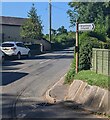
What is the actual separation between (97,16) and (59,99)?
34.0m

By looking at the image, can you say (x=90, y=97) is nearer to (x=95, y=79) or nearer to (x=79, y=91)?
(x=95, y=79)

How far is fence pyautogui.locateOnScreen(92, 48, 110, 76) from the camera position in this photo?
1300 cm

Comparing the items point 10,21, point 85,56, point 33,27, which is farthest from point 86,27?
point 10,21

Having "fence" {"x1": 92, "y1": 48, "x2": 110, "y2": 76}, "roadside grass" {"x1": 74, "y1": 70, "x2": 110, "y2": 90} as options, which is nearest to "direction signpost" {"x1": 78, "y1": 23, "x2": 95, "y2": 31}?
"fence" {"x1": 92, "y1": 48, "x2": 110, "y2": 76}

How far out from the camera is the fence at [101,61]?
13.0 meters

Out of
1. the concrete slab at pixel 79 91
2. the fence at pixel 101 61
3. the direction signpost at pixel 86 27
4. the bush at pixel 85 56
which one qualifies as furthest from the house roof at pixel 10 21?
the concrete slab at pixel 79 91

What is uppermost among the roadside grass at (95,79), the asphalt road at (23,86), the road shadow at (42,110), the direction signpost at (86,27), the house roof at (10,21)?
the house roof at (10,21)

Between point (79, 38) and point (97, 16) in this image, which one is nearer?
point (79, 38)

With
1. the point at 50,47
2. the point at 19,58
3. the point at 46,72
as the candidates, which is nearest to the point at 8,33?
the point at 50,47

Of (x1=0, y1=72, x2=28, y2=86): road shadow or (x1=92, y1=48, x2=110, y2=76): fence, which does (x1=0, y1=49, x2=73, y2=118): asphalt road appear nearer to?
(x1=0, y1=72, x2=28, y2=86): road shadow

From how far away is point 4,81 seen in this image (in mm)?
17438

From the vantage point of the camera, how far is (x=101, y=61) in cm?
1377

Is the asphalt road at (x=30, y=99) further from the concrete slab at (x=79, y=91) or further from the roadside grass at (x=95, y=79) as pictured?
the roadside grass at (x=95, y=79)

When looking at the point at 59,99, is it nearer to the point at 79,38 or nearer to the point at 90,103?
the point at 90,103
